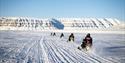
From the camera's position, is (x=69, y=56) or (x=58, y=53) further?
(x=58, y=53)

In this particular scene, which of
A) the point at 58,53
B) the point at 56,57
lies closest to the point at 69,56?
the point at 56,57

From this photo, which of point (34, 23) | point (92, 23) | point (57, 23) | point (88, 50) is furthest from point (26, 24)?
point (88, 50)

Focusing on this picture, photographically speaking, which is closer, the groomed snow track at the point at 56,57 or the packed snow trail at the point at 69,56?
the groomed snow track at the point at 56,57

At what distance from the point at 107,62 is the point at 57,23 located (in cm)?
17111

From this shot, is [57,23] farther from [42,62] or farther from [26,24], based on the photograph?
[42,62]

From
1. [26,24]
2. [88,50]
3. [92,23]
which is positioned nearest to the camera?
[88,50]

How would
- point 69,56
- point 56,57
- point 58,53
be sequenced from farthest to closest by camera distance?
1. point 58,53
2. point 69,56
3. point 56,57

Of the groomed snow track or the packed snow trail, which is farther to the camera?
the packed snow trail

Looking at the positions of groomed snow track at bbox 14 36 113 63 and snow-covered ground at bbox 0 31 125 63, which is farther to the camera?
snow-covered ground at bbox 0 31 125 63

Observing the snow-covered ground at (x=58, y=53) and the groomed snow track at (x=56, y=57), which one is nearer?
the groomed snow track at (x=56, y=57)

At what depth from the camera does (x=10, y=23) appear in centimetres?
17825

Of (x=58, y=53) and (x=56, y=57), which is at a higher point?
(x=56, y=57)

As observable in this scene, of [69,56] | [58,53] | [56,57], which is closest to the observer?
[56,57]

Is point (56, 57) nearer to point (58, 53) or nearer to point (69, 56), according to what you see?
point (69, 56)
